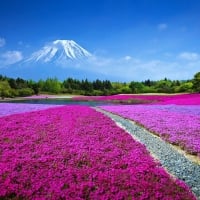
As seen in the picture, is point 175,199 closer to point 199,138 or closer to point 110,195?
point 110,195

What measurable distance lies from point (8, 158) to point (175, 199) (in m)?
7.39

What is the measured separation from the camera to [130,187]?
8148mm

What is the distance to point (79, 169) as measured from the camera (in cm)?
948

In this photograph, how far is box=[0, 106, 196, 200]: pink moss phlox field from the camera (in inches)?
307

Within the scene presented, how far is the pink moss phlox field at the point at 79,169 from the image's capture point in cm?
780

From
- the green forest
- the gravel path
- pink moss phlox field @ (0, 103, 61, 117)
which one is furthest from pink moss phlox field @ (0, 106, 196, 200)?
the green forest

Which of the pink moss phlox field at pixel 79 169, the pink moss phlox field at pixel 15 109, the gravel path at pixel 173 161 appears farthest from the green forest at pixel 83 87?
the gravel path at pixel 173 161

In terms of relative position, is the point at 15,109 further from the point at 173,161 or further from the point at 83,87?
the point at 83,87

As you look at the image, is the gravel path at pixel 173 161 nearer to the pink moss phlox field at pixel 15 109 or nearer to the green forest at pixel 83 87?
the pink moss phlox field at pixel 15 109

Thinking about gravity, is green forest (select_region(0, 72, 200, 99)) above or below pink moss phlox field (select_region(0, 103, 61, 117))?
above

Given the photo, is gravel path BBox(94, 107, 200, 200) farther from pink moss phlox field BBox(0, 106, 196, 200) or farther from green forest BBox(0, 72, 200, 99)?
green forest BBox(0, 72, 200, 99)

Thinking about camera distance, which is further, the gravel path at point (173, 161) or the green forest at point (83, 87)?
the green forest at point (83, 87)

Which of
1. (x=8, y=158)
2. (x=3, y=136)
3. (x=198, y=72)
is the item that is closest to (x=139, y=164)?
(x=8, y=158)

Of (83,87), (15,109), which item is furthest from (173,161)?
(83,87)
